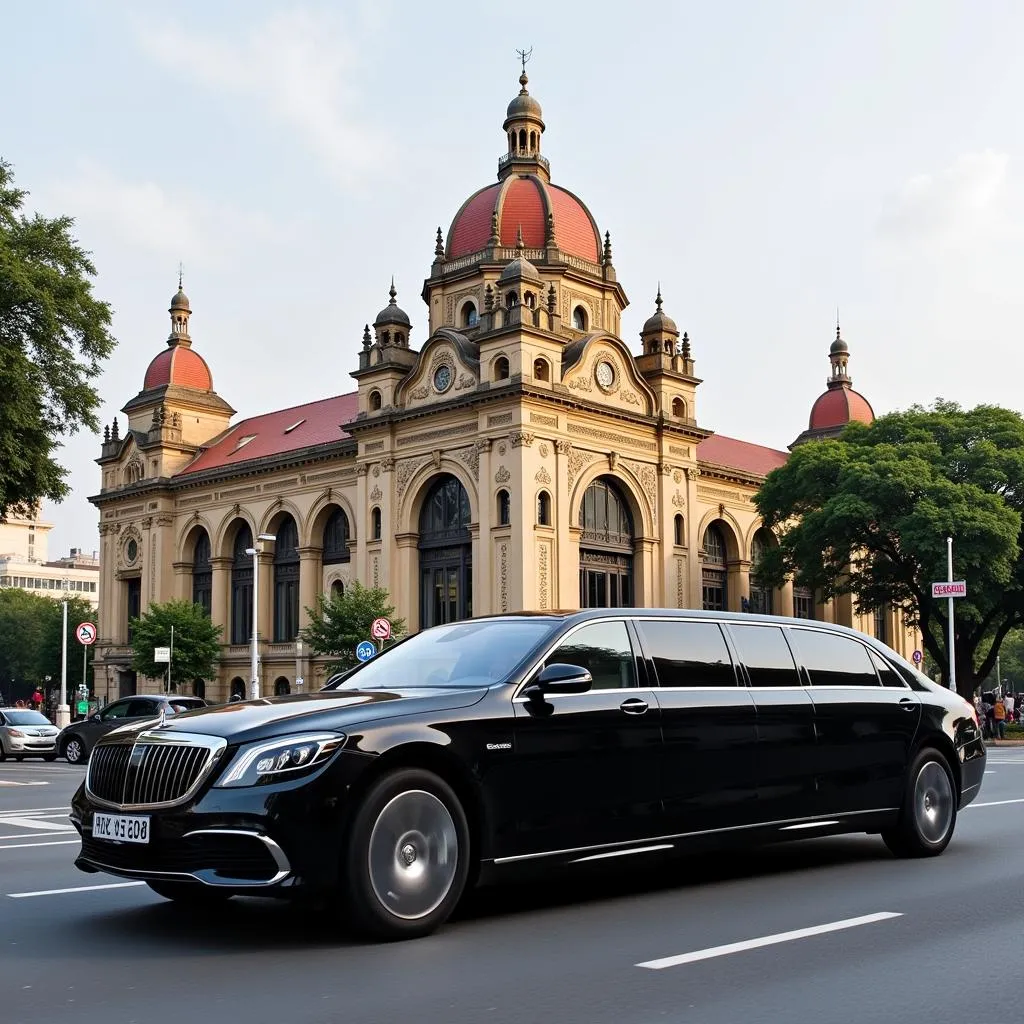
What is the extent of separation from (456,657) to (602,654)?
0.86 metres

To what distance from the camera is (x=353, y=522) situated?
180 ft

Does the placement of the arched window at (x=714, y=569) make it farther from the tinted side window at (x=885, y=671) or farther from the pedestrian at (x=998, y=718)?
the tinted side window at (x=885, y=671)

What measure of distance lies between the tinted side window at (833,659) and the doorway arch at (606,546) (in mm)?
39175

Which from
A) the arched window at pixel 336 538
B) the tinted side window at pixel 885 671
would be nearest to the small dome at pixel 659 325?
the arched window at pixel 336 538

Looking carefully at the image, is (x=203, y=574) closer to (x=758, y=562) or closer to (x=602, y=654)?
(x=758, y=562)

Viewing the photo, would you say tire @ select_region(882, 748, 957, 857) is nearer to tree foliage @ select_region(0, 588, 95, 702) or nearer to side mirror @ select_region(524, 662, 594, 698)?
side mirror @ select_region(524, 662, 594, 698)

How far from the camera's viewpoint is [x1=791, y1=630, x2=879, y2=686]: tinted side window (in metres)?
9.03

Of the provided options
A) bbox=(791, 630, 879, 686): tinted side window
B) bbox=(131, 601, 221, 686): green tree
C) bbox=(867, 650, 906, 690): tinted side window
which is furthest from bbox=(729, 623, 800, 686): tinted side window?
bbox=(131, 601, 221, 686): green tree

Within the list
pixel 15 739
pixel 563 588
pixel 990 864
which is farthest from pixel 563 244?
pixel 990 864

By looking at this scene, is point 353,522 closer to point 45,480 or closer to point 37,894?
point 45,480

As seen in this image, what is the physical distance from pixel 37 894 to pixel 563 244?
169 ft

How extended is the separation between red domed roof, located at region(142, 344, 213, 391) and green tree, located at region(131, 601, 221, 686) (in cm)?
1570

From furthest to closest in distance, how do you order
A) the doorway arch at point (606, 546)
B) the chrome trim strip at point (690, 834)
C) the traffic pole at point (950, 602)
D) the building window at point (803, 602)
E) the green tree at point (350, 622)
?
the building window at point (803, 602) → the doorway arch at point (606, 546) → the green tree at point (350, 622) → the traffic pole at point (950, 602) → the chrome trim strip at point (690, 834)

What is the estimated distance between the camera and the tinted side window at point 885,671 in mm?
9594
